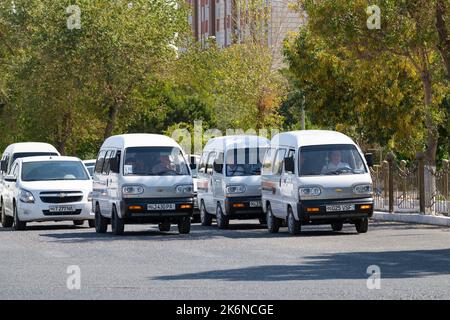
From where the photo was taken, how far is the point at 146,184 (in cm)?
3056

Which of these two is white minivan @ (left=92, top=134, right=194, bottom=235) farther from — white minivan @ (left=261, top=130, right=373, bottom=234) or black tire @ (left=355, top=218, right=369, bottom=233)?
black tire @ (left=355, top=218, right=369, bottom=233)

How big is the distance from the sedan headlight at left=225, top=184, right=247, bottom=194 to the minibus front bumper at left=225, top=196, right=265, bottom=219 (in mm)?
170

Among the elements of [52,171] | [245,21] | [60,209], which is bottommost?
[60,209]

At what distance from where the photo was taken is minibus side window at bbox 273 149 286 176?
101 ft

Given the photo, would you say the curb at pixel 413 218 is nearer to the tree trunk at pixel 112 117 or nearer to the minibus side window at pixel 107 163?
the minibus side window at pixel 107 163

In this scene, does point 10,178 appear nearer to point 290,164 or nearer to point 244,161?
point 244,161

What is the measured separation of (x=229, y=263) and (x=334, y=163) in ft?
30.0

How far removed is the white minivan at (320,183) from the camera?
29495mm

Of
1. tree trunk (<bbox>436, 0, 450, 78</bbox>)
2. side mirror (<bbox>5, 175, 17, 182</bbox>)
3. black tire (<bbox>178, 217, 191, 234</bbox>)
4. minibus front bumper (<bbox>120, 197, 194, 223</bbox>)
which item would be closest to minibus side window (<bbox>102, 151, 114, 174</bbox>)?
minibus front bumper (<bbox>120, 197, 194, 223</bbox>)

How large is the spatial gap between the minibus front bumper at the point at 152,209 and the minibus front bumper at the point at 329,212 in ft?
8.61

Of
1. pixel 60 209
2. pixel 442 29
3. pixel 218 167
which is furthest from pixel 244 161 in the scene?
pixel 442 29

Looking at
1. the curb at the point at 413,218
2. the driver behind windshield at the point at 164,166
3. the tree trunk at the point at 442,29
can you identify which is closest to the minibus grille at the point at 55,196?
the driver behind windshield at the point at 164,166
